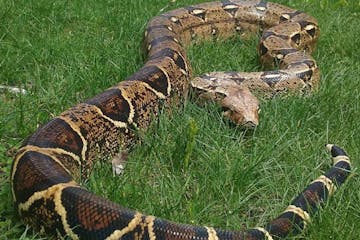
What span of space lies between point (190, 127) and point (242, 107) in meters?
1.40

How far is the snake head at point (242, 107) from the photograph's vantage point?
21.4 feet

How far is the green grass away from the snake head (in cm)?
11

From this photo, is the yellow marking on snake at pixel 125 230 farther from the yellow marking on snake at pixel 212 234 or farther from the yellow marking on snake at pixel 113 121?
the yellow marking on snake at pixel 113 121

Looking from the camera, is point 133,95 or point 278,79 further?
point 278,79

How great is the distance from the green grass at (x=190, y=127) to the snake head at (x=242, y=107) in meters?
0.11

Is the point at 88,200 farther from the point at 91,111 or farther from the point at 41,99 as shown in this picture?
the point at 41,99

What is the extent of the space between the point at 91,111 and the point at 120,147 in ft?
1.77

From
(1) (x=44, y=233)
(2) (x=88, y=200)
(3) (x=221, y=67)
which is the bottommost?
(3) (x=221, y=67)

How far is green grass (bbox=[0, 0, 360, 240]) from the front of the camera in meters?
5.20

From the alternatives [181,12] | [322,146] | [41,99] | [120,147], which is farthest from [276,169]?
[181,12]

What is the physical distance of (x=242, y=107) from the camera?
22.0ft

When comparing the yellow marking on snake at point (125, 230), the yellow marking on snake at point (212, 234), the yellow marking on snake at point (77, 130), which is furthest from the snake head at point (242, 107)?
the yellow marking on snake at point (125, 230)

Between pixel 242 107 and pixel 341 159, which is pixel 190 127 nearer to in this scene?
pixel 242 107

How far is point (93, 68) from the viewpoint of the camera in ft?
25.0
